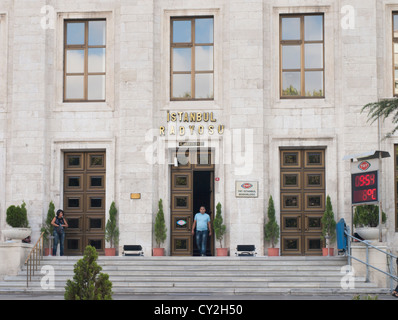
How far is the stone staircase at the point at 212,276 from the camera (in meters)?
20.8

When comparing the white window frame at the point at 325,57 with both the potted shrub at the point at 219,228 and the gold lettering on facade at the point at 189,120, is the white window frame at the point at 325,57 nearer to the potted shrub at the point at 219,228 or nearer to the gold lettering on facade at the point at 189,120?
the gold lettering on facade at the point at 189,120

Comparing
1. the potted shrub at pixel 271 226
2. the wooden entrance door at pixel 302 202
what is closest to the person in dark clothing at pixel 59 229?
the potted shrub at pixel 271 226

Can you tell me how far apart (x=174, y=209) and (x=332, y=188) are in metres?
5.47

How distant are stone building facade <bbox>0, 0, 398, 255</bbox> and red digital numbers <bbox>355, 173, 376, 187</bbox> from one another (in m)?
2.01

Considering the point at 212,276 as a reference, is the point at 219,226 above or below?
above

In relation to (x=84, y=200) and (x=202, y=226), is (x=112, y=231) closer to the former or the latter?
(x=84, y=200)

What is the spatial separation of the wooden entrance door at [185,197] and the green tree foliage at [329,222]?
3.92 metres

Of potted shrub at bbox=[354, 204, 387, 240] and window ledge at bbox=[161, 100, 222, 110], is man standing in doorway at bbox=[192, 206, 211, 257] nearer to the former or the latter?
window ledge at bbox=[161, 100, 222, 110]

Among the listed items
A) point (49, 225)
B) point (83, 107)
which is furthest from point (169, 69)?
point (49, 225)

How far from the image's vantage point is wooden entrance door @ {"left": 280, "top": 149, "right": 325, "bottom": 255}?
1016 inches

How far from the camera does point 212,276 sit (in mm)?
21938

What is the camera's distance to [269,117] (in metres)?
25.9

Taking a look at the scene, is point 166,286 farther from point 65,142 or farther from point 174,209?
point 65,142

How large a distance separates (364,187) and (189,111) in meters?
6.75
